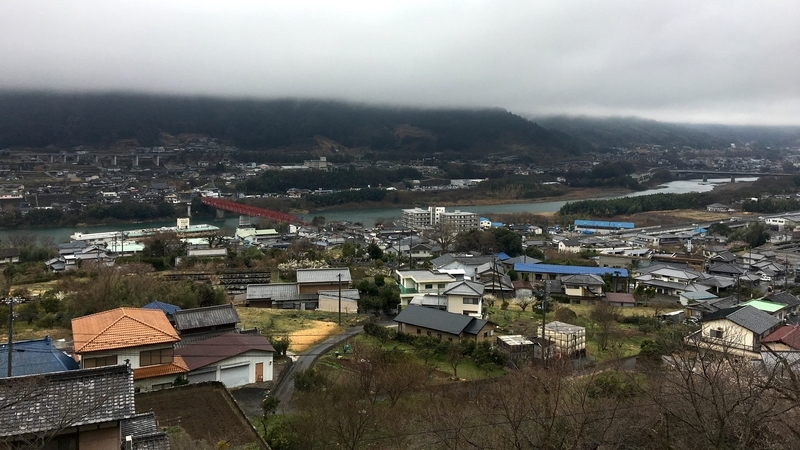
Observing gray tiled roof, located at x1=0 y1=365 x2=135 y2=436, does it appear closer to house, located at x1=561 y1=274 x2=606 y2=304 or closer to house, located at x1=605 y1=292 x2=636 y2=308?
house, located at x1=605 y1=292 x2=636 y2=308

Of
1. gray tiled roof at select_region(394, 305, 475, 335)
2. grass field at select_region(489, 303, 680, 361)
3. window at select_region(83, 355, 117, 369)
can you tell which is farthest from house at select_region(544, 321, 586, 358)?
window at select_region(83, 355, 117, 369)

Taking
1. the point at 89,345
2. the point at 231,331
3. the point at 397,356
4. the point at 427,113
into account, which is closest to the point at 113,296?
the point at 231,331

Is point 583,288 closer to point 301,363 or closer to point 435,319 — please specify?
point 435,319

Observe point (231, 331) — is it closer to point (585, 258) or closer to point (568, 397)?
point (568, 397)

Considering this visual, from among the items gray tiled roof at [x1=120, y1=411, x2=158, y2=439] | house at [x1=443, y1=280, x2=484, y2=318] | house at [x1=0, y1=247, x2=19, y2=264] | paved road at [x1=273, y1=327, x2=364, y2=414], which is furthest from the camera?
house at [x1=0, y1=247, x2=19, y2=264]

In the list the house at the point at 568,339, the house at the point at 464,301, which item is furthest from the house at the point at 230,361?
the house at the point at 464,301

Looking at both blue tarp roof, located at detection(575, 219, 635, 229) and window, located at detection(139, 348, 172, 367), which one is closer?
window, located at detection(139, 348, 172, 367)
